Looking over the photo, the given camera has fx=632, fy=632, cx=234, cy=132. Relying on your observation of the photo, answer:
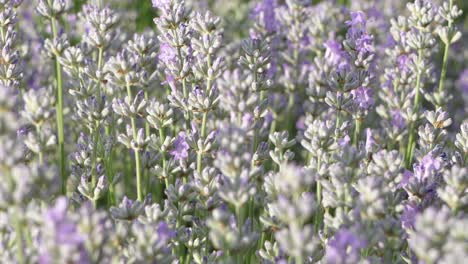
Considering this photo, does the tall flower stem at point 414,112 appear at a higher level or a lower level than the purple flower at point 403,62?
lower

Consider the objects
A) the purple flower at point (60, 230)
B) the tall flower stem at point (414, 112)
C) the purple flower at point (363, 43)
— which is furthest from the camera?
the tall flower stem at point (414, 112)

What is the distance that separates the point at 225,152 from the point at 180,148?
65cm

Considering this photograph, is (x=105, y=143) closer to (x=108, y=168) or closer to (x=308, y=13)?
(x=108, y=168)

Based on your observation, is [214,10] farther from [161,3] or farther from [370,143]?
[370,143]

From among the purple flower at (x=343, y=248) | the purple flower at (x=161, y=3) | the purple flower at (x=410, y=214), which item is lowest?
the purple flower at (x=410, y=214)

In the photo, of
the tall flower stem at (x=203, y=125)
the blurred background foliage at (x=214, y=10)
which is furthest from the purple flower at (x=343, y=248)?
the blurred background foliage at (x=214, y=10)

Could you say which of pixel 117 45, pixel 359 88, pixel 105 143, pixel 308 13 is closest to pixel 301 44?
pixel 308 13

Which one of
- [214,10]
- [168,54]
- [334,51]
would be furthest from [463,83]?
[168,54]

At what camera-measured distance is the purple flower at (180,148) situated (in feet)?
7.97

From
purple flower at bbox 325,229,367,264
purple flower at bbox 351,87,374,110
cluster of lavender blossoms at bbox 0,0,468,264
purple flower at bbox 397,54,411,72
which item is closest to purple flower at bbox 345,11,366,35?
cluster of lavender blossoms at bbox 0,0,468,264

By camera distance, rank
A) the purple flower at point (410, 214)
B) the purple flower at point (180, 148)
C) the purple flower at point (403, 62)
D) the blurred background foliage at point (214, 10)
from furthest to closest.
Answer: the blurred background foliage at point (214, 10)
the purple flower at point (403, 62)
the purple flower at point (180, 148)
the purple flower at point (410, 214)

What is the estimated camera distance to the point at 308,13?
3428mm

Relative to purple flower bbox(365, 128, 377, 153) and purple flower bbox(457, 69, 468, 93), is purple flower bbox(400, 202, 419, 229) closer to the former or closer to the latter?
purple flower bbox(365, 128, 377, 153)

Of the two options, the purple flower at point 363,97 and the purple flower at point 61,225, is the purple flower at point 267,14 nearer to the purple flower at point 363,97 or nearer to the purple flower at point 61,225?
the purple flower at point 363,97
